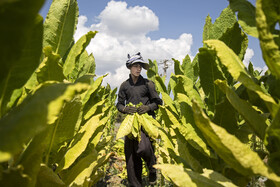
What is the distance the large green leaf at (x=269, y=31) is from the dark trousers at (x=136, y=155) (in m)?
3.74

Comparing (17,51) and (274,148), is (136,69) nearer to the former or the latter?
(274,148)

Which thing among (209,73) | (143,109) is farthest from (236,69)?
(143,109)

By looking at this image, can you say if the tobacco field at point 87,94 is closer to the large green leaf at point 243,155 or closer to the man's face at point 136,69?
the large green leaf at point 243,155

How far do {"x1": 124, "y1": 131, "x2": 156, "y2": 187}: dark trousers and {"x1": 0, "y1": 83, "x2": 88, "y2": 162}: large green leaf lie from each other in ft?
12.8

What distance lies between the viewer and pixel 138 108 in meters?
4.48

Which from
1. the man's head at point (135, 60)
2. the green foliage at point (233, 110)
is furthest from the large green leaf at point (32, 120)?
the man's head at point (135, 60)

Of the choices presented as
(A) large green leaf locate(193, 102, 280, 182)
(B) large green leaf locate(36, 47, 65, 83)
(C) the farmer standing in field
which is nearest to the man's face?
(C) the farmer standing in field

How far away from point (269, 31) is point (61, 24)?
1035mm

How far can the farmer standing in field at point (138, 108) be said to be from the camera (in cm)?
449

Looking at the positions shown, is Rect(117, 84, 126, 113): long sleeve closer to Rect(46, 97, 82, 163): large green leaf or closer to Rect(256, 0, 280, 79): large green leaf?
Rect(46, 97, 82, 163): large green leaf

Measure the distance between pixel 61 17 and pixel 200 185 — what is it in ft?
3.54

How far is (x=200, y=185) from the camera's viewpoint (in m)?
0.92

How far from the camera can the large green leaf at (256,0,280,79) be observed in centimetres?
74

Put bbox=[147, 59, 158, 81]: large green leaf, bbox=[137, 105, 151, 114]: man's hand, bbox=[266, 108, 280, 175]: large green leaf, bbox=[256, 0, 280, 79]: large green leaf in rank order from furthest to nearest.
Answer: bbox=[147, 59, 158, 81]: large green leaf < bbox=[137, 105, 151, 114]: man's hand < bbox=[266, 108, 280, 175]: large green leaf < bbox=[256, 0, 280, 79]: large green leaf
